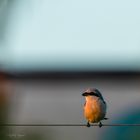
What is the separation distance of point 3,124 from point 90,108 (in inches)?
133

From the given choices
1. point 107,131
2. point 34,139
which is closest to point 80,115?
point 107,131

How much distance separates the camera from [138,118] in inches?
533

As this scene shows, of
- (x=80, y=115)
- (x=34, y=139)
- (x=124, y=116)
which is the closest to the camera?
(x=34, y=139)

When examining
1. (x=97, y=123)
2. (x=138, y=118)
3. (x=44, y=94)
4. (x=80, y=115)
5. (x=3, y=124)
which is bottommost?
(x=3, y=124)

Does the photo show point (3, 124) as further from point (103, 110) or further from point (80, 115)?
point (80, 115)

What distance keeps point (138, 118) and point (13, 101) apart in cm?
1002

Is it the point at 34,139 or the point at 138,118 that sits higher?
the point at 138,118

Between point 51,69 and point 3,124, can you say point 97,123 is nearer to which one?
point 3,124

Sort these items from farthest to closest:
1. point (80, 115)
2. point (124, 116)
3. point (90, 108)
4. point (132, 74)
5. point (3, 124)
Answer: point (132, 74), point (80, 115), point (124, 116), point (90, 108), point (3, 124)

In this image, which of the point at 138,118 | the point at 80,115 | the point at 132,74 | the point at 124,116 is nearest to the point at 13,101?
the point at 138,118

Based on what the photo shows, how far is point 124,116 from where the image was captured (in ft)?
49.2

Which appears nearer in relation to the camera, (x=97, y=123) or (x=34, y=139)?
(x=34, y=139)

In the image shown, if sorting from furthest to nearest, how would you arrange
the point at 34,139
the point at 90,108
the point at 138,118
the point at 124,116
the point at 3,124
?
1. the point at 124,116
2. the point at 138,118
3. the point at 90,108
4. the point at 34,139
5. the point at 3,124

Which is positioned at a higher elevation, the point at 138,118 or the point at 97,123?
the point at 138,118
